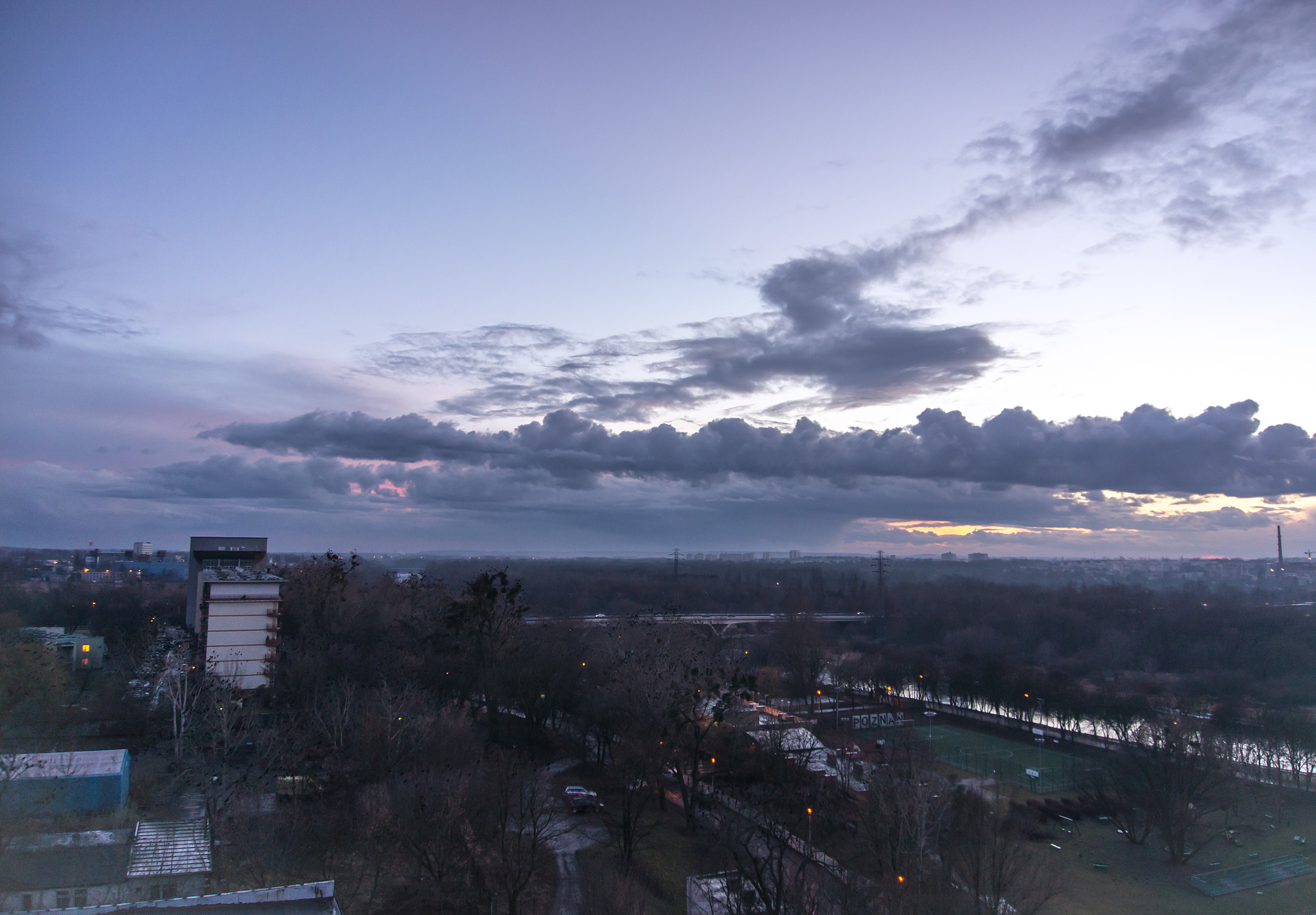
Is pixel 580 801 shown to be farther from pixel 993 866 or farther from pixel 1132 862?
pixel 1132 862

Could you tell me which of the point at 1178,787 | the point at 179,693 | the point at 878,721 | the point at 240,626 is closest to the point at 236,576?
the point at 240,626

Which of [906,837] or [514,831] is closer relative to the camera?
[906,837]

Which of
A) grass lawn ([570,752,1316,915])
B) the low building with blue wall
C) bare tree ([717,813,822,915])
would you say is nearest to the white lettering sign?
grass lawn ([570,752,1316,915])

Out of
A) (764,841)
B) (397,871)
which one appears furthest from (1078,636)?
(397,871)

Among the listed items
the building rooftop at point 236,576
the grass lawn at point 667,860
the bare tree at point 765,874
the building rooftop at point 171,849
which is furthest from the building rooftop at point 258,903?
the building rooftop at point 236,576

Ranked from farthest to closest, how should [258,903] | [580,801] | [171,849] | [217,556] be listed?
[217,556] → [580,801] → [171,849] → [258,903]

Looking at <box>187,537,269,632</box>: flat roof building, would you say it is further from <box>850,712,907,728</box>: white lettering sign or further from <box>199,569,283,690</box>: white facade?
<box>850,712,907,728</box>: white lettering sign

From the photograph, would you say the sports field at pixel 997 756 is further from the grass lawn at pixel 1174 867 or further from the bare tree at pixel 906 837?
the bare tree at pixel 906 837
